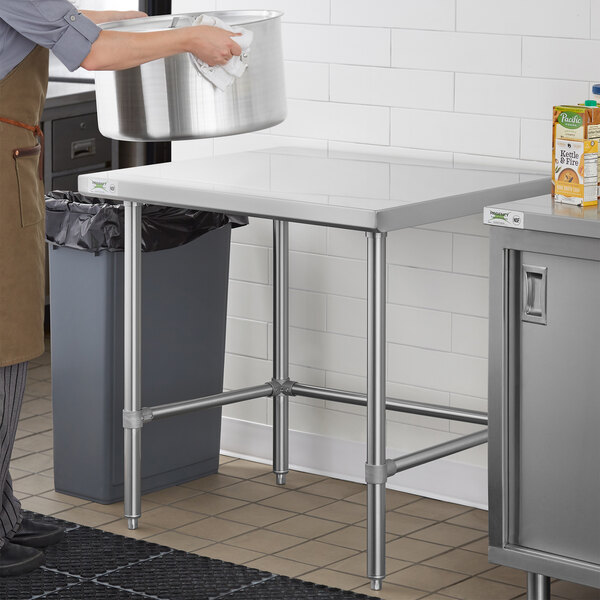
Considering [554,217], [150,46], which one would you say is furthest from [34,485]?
[554,217]

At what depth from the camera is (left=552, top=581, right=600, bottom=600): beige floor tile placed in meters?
3.30

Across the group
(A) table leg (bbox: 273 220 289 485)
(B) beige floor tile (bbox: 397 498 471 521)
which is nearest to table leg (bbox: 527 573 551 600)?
(B) beige floor tile (bbox: 397 498 471 521)

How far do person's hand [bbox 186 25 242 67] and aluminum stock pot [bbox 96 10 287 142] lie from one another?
0.28 ft

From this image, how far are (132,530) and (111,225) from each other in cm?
85

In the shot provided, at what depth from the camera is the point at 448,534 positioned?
3.74 metres

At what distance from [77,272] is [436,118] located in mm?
1118

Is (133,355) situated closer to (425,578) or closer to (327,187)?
(327,187)

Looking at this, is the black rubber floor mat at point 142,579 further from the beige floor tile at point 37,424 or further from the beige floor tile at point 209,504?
the beige floor tile at point 37,424

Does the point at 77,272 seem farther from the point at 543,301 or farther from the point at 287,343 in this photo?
the point at 543,301

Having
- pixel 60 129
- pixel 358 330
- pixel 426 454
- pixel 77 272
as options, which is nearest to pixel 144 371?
pixel 77 272

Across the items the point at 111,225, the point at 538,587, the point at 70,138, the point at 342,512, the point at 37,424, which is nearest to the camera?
the point at 538,587

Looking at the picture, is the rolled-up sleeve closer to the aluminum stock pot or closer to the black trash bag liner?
the aluminum stock pot

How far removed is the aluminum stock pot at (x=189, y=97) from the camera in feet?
10.9

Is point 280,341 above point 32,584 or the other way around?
above
